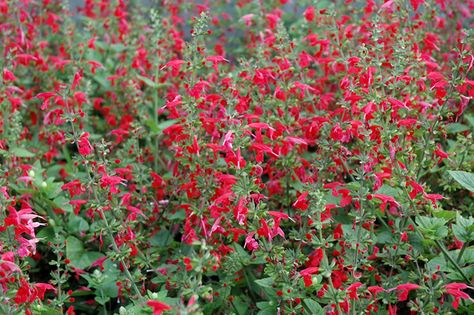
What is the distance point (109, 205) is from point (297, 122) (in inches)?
43.2

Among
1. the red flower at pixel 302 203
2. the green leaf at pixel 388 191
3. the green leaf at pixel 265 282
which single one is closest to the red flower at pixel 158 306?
the green leaf at pixel 265 282

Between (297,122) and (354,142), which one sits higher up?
(297,122)

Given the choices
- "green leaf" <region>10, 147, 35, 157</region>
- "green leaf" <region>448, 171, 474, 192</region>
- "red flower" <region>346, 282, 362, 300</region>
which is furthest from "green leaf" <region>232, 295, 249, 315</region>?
"green leaf" <region>10, 147, 35, 157</region>

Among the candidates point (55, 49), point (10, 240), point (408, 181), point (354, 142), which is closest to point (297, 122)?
point (354, 142)

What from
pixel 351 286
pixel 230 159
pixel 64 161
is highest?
pixel 230 159

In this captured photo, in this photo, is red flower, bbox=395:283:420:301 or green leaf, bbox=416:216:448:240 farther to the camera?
green leaf, bbox=416:216:448:240

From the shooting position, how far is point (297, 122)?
3.69 meters

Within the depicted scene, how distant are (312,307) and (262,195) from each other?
50cm

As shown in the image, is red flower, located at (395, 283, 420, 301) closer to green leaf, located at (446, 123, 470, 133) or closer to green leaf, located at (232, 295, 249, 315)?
green leaf, located at (232, 295, 249, 315)

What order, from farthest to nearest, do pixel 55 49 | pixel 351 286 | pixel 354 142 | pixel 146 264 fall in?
Result: 1. pixel 55 49
2. pixel 354 142
3. pixel 146 264
4. pixel 351 286

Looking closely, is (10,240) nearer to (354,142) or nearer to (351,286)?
(351,286)

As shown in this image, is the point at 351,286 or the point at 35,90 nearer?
the point at 351,286

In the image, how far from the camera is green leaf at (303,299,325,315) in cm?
291

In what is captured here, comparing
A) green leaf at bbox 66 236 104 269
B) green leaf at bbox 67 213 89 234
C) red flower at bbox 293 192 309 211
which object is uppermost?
red flower at bbox 293 192 309 211
